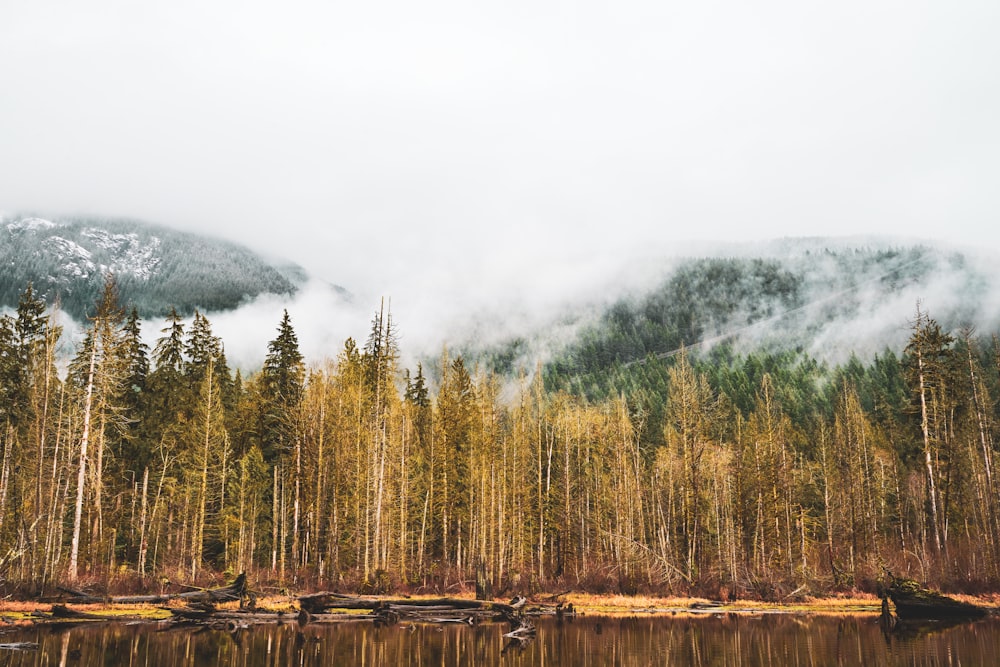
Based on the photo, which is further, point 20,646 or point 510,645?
point 510,645

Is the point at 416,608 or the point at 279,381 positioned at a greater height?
the point at 279,381

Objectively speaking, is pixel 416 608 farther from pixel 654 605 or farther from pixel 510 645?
pixel 654 605

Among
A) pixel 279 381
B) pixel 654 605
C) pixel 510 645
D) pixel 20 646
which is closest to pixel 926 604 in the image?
pixel 654 605

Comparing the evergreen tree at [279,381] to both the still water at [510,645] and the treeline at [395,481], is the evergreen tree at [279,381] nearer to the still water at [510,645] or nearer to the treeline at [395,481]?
the treeline at [395,481]

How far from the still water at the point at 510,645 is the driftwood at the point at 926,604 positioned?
2.17m

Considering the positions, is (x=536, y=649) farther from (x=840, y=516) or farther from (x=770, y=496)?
(x=840, y=516)

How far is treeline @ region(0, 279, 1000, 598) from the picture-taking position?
3675 centimetres

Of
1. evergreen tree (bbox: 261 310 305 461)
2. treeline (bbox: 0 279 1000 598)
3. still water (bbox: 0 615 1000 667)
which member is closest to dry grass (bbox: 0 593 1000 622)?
treeline (bbox: 0 279 1000 598)

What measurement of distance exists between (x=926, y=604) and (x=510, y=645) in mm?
19772

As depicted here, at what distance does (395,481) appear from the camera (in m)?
42.1

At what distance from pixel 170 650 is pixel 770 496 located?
41157mm

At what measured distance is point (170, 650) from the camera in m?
17.7

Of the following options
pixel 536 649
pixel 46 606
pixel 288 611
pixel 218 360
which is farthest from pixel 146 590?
pixel 218 360

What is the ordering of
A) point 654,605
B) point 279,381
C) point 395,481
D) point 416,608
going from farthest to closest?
point 279,381 → point 395,481 → point 654,605 → point 416,608
